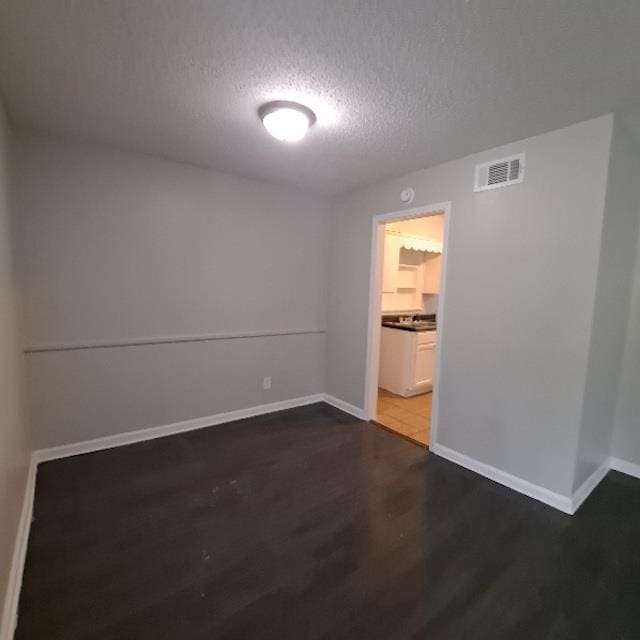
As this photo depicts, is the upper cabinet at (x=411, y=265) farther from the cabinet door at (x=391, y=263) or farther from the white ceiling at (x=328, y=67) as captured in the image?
the white ceiling at (x=328, y=67)

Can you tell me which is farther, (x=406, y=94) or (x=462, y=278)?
(x=462, y=278)

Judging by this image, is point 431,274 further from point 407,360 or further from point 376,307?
point 376,307

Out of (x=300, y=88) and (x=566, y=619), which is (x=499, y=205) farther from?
(x=566, y=619)

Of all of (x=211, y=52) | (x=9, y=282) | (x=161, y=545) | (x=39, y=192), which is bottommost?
(x=161, y=545)

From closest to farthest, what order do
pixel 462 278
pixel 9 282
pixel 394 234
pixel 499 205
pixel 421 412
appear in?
1. pixel 9 282
2. pixel 499 205
3. pixel 462 278
4. pixel 421 412
5. pixel 394 234

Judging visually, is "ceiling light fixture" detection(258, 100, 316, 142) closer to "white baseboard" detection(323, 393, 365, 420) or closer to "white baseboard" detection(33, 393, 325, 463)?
"white baseboard" detection(33, 393, 325, 463)

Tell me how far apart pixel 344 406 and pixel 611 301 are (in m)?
2.48

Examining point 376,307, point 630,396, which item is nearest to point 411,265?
point 376,307

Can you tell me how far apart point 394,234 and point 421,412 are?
2.16 meters

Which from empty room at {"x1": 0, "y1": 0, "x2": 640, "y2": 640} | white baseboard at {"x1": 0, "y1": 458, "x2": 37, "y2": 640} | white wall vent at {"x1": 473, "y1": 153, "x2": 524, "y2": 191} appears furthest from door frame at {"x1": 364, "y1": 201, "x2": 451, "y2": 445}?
white baseboard at {"x1": 0, "y1": 458, "x2": 37, "y2": 640}

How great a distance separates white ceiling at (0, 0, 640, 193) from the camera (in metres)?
1.23

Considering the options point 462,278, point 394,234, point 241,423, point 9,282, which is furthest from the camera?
point 394,234

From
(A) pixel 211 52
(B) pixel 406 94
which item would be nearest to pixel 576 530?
(B) pixel 406 94

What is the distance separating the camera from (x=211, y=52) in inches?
56.9
